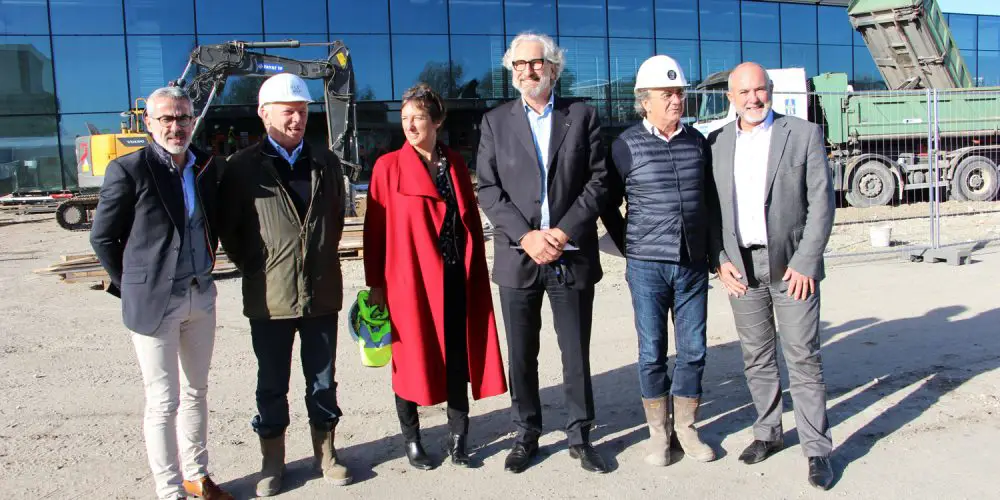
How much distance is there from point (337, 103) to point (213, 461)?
13541 millimetres

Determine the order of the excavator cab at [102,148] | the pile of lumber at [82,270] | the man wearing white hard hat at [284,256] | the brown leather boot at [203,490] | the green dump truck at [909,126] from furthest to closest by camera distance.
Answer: the excavator cab at [102,148]
the green dump truck at [909,126]
the pile of lumber at [82,270]
the man wearing white hard hat at [284,256]
the brown leather boot at [203,490]

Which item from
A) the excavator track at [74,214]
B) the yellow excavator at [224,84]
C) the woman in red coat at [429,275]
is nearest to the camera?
the woman in red coat at [429,275]

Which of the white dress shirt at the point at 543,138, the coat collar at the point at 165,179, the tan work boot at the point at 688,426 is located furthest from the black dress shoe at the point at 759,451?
the coat collar at the point at 165,179

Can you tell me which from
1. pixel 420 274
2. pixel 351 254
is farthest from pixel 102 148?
pixel 420 274

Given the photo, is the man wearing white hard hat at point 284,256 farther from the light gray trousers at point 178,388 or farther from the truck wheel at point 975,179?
the truck wheel at point 975,179

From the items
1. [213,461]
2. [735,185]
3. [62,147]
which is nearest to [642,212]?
[735,185]

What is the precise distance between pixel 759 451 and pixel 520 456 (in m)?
1.26

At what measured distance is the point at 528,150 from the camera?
3910 millimetres

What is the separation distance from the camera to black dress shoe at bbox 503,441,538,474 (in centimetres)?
400

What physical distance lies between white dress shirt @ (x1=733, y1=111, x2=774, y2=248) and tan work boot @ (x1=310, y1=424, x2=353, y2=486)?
2363 millimetres

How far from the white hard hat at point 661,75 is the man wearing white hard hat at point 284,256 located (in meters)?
1.70

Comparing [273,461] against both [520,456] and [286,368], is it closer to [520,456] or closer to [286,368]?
[286,368]

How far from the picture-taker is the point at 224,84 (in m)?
16.7

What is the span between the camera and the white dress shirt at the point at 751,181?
391 cm
